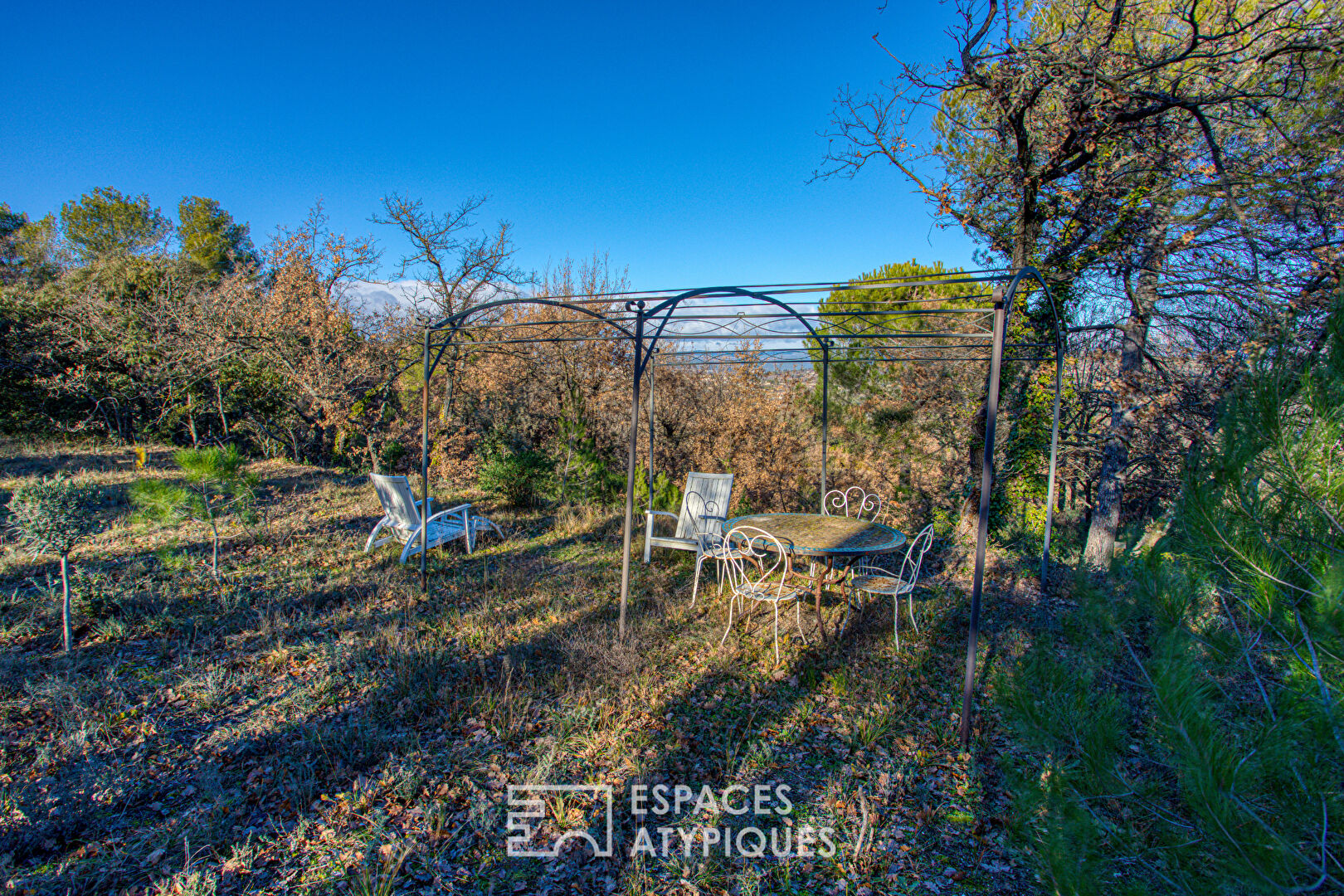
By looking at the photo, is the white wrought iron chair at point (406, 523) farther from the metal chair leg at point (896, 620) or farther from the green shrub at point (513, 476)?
the metal chair leg at point (896, 620)

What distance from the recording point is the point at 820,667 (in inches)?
151

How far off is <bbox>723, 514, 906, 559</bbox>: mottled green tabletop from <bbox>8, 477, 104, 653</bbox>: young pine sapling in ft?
14.6

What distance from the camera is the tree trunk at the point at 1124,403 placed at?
230 inches

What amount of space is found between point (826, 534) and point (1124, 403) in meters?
4.31

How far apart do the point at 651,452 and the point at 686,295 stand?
123 inches

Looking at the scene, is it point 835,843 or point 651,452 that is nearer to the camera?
point 835,843

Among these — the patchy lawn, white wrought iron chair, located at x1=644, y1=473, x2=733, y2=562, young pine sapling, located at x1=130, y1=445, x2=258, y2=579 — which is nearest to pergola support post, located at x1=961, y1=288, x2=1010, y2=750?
the patchy lawn

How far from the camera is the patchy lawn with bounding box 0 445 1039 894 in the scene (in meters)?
2.12

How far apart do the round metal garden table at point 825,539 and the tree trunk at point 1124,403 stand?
9.62 feet

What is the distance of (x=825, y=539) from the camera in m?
4.27

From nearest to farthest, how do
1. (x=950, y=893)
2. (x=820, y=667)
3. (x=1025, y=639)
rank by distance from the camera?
1. (x=950, y=893)
2. (x=820, y=667)
3. (x=1025, y=639)

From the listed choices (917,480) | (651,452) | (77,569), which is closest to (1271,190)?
(917,480)

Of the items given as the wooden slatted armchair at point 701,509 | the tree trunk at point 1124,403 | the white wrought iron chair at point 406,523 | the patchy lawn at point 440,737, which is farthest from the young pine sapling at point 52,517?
the tree trunk at point 1124,403

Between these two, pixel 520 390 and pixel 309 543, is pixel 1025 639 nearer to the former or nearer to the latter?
pixel 309 543
